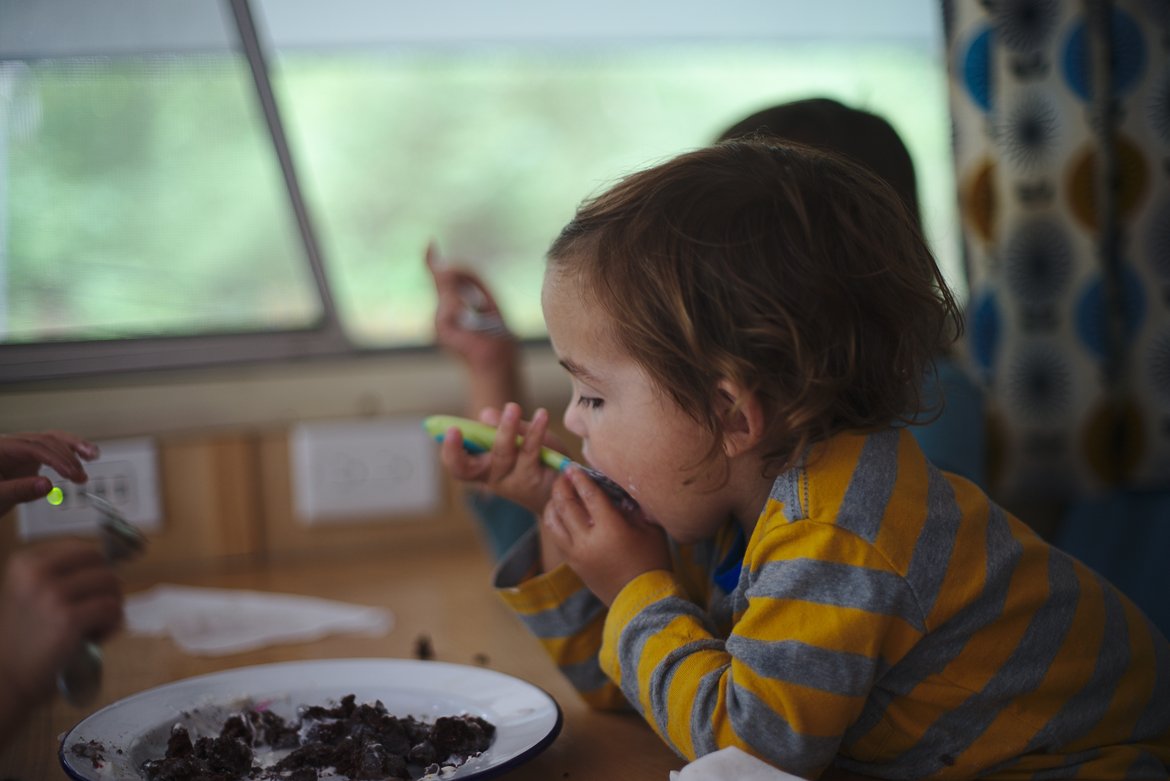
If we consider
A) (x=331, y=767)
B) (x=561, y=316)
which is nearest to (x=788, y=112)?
(x=561, y=316)

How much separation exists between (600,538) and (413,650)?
412mm

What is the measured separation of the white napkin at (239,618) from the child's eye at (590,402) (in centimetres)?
52

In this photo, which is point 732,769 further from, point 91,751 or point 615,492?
point 91,751

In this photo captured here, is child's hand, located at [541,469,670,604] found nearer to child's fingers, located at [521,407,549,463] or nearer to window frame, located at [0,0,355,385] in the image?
child's fingers, located at [521,407,549,463]

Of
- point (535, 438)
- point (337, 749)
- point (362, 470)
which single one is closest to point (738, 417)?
point (535, 438)

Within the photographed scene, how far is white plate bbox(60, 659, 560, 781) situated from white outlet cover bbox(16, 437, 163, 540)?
63 centimetres

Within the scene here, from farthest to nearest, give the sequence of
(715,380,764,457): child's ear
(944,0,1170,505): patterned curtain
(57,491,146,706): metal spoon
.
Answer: (944,0,1170,505): patterned curtain < (57,491,146,706): metal spoon < (715,380,764,457): child's ear

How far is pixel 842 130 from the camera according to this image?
1219 mm

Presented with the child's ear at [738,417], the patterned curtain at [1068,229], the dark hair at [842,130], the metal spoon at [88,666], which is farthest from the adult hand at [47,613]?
the patterned curtain at [1068,229]

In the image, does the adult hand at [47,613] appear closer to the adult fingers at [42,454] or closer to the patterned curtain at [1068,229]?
the adult fingers at [42,454]

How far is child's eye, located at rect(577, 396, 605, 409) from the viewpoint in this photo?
0.88 meters

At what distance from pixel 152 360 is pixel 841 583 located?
1380 millimetres

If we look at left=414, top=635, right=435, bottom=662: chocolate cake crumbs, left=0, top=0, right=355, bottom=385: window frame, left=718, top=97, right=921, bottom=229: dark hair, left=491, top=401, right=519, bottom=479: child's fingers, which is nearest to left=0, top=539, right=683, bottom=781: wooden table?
left=414, top=635, right=435, bottom=662: chocolate cake crumbs

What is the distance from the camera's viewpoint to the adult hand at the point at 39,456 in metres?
0.88
